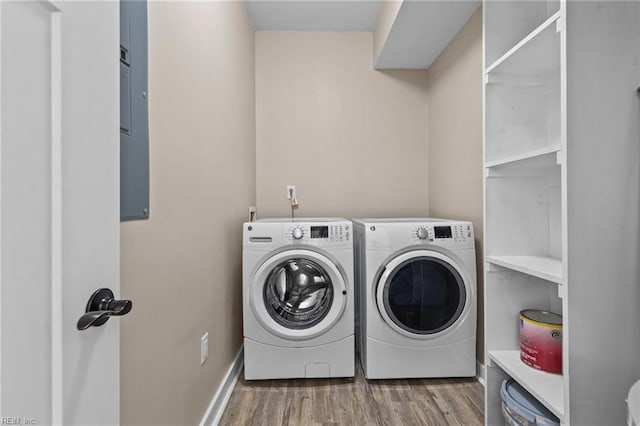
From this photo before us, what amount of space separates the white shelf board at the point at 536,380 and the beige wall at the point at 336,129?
1.56m

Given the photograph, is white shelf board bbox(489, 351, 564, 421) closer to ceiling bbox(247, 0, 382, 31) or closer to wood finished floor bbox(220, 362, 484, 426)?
wood finished floor bbox(220, 362, 484, 426)

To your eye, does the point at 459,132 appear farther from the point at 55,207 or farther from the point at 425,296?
the point at 55,207

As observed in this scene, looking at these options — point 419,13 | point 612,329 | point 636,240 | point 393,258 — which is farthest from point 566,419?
point 419,13

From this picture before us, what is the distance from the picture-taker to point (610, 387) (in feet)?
3.37

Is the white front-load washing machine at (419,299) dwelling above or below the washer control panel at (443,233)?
below

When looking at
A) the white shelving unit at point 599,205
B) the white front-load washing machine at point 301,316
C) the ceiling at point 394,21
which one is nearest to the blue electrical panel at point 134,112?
the white front-load washing machine at point 301,316

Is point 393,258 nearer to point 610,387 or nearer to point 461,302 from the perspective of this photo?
point 461,302

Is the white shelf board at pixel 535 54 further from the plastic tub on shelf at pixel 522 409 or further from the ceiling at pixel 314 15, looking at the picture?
the ceiling at pixel 314 15

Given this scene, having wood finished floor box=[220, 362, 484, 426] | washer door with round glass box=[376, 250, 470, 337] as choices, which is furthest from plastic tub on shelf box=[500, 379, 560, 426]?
washer door with round glass box=[376, 250, 470, 337]

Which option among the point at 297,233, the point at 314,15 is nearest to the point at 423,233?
the point at 297,233

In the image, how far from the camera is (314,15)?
2.58 meters

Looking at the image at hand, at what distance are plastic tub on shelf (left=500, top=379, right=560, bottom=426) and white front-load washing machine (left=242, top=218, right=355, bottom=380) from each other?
0.82 m

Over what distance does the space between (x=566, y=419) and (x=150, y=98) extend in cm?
156

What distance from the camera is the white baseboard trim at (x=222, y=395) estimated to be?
1537 mm
